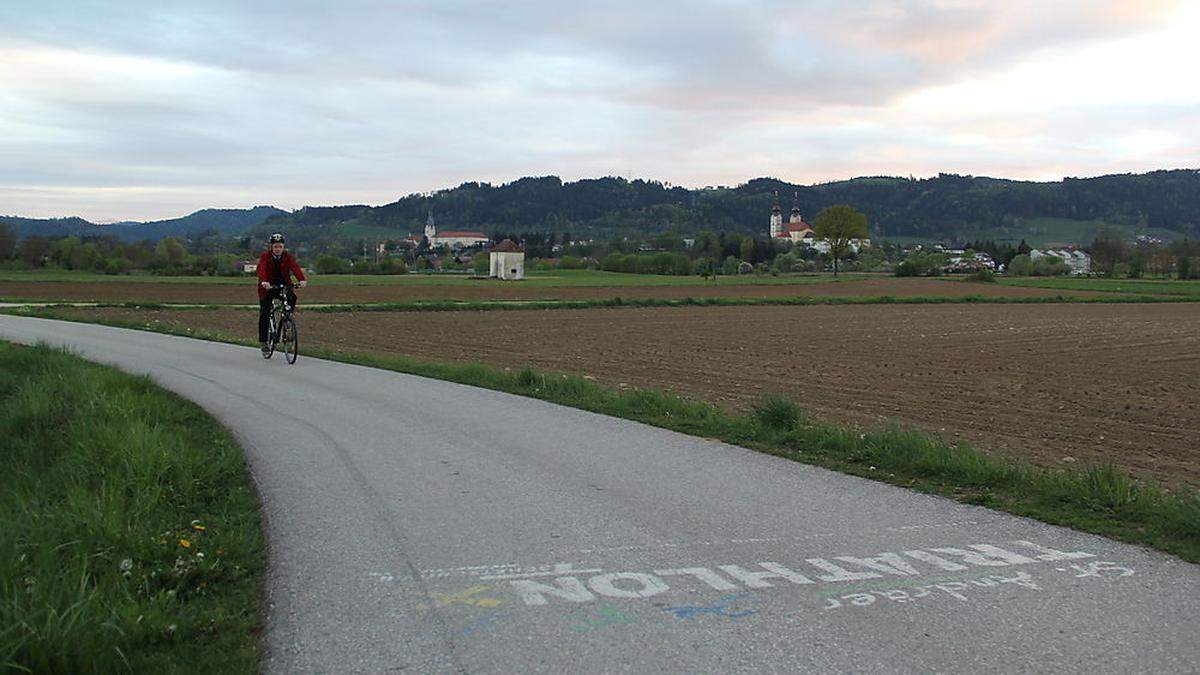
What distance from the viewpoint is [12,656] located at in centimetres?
391

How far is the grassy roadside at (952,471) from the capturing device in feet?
20.9

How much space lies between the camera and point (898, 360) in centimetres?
2484

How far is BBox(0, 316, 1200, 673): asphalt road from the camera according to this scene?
4238 mm

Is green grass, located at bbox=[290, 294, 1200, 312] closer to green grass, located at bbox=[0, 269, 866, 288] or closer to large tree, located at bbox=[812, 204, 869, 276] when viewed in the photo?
green grass, located at bbox=[0, 269, 866, 288]

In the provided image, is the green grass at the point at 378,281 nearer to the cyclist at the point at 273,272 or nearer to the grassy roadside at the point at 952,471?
the cyclist at the point at 273,272

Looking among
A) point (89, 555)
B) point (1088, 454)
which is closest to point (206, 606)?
point (89, 555)

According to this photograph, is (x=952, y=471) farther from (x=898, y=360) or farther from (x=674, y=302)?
(x=674, y=302)

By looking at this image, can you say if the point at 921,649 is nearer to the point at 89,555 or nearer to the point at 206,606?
the point at 206,606

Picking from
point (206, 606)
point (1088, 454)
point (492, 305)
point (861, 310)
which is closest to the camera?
point (206, 606)

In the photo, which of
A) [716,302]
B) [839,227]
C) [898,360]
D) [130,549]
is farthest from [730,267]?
[130,549]

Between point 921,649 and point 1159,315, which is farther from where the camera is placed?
Answer: point 1159,315

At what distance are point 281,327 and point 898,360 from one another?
15.2m

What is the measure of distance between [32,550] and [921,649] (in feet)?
15.5

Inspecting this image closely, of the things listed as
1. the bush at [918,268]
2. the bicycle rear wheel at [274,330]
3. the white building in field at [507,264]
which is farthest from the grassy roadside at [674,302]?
the white building in field at [507,264]
